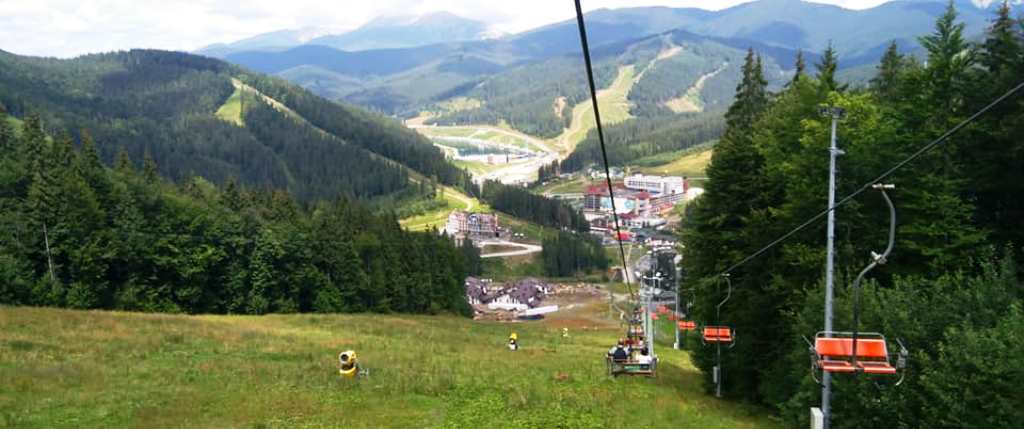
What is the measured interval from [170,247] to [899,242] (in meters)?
58.4

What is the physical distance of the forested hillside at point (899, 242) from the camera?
16.5 meters

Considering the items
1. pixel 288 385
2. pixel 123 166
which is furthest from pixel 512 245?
pixel 288 385

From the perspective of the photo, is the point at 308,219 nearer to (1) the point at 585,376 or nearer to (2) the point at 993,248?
(1) the point at 585,376

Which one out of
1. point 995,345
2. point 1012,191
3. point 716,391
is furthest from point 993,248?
point 716,391

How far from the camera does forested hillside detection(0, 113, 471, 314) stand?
55469 millimetres

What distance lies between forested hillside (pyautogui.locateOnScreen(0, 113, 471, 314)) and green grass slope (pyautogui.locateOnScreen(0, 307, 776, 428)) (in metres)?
21.8

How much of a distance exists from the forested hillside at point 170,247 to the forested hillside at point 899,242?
49.1 m

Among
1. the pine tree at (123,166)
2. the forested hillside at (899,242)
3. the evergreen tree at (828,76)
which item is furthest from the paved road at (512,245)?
the forested hillside at (899,242)

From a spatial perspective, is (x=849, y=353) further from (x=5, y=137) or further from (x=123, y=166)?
(x=5, y=137)

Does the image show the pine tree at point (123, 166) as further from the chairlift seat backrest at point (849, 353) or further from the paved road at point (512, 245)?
the paved road at point (512, 245)

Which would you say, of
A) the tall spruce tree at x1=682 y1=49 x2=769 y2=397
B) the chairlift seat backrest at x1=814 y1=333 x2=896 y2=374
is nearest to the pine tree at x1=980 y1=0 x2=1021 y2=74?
the tall spruce tree at x1=682 y1=49 x2=769 y2=397

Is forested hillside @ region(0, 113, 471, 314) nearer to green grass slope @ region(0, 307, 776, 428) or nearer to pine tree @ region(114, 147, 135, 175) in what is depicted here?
pine tree @ region(114, 147, 135, 175)

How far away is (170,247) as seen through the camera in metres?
61.5

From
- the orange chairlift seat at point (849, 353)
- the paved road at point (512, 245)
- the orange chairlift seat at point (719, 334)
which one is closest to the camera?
the orange chairlift seat at point (849, 353)
